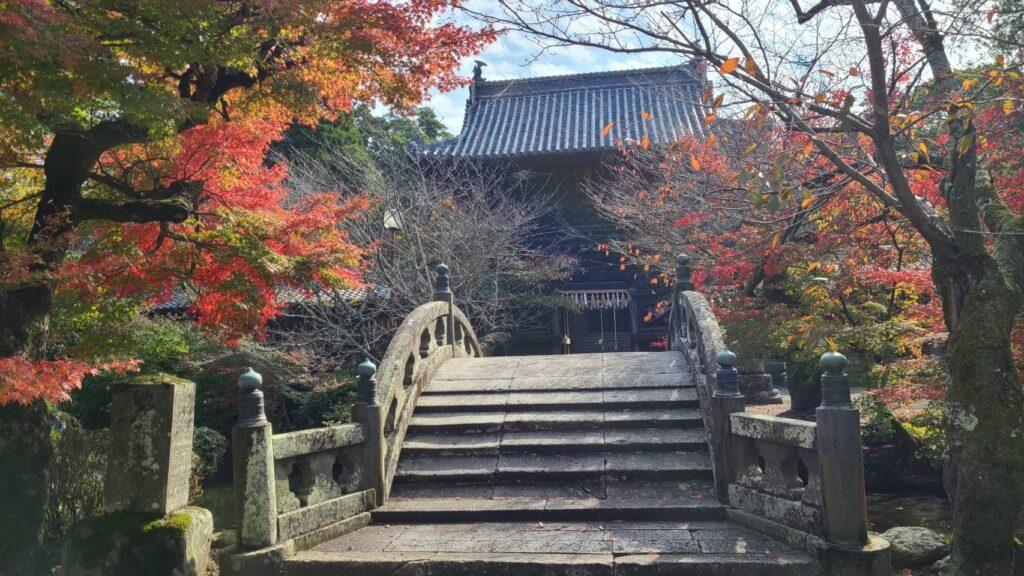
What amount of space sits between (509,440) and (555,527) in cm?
149

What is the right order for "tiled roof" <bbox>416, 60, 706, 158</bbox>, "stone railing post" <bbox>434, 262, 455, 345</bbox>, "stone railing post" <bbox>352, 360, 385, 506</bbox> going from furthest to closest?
"tiled roof" <bbox>416, 60, 706, 158</bbox>, "stone railing post" <bbox>434, 262, 455, 345</bbox>, "stone railing post" <bbox>352, 360, 385, 506</bbox>

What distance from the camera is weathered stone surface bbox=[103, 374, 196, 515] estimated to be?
465cm

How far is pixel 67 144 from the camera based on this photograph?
6270 mm

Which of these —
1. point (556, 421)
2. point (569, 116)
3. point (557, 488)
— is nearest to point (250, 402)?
point (557, 488)

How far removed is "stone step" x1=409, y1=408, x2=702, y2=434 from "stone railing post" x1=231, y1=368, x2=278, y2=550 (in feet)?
8.14

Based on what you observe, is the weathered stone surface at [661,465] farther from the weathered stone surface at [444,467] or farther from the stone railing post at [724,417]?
the weathered stone surface at [444,467]

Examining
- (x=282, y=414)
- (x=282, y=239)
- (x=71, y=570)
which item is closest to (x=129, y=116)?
(x=282, y=239)

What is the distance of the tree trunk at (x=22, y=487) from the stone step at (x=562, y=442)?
3378 millimetres

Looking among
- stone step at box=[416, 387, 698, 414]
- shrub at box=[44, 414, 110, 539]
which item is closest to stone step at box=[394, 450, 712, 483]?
stone step at box=[416, 387, 698, 414]

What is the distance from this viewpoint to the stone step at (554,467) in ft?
20.3

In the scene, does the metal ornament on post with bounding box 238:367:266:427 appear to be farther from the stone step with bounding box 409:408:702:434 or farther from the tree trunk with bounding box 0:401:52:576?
the tree trunk with bounding box 0:401:52:576

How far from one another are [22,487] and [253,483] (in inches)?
120

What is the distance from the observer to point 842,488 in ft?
14.8

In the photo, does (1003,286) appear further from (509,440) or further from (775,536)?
(509,440)
